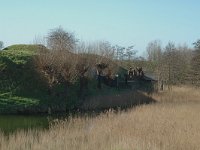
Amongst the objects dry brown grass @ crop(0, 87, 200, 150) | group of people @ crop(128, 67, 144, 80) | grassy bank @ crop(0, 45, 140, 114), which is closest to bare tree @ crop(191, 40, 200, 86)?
group of people @ crop(128, 67, 144, 80)

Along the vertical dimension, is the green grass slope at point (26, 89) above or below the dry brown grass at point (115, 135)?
above

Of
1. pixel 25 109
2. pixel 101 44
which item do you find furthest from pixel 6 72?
pixel 101 44

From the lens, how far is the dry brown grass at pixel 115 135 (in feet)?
37.3

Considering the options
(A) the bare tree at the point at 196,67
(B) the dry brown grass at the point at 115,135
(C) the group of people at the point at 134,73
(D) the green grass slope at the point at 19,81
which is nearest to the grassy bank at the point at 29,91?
(D) the green grass slope at the point at 19,81

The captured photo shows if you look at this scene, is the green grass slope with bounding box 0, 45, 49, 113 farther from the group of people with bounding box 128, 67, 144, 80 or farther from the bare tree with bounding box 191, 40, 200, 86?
the bare tree with bounding box 191, 40, 200, 86

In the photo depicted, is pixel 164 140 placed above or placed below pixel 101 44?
below

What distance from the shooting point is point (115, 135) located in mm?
13094

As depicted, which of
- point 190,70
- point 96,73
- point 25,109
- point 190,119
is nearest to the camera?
point 190,119

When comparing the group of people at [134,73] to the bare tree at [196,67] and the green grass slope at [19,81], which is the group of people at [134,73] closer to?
the bare tree at [196,67]

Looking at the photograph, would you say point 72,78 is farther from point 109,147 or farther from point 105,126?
point 109,147

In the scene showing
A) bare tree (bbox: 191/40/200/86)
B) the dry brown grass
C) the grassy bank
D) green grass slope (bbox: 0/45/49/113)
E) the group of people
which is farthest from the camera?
the group of people

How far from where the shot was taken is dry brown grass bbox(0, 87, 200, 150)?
37.3 ft

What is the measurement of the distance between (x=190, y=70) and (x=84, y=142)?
34340 mm

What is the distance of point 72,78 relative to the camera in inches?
1273
